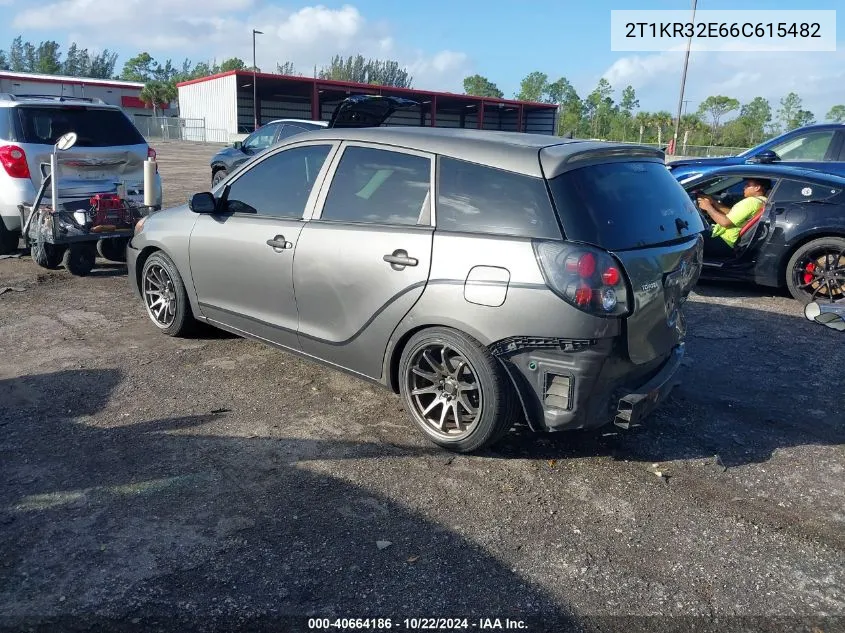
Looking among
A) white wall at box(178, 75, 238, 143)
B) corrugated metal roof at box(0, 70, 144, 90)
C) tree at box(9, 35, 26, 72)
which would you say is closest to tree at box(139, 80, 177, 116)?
corrugated metal roof at box(0, 70, 144, 90)

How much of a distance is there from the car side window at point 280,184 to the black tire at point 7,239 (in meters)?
4.73

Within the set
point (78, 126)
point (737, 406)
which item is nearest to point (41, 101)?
point (78, 126)

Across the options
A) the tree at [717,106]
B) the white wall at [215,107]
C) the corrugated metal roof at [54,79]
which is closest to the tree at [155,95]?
the corrugated metal roof at [54,79]

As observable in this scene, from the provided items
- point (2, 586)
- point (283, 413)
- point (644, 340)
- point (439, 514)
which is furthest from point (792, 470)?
point (2, 586)

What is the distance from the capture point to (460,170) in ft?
12.6

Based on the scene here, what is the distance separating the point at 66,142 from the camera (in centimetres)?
717

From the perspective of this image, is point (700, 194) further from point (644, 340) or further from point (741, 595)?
point (741, 595)

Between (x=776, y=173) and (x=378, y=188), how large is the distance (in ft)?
18.4

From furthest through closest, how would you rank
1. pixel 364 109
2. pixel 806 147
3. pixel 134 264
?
pixel 806 147 → pixel 364 109 → pixel 134 264

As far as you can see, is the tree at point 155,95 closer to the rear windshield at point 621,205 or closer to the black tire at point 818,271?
the black tire at point 818,271

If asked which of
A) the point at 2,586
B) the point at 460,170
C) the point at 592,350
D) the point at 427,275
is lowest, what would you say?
the point at 2,586

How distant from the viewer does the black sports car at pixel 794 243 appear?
7.30m

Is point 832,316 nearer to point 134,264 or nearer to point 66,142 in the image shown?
point 134,264

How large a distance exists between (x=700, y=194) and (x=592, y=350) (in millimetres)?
5806
